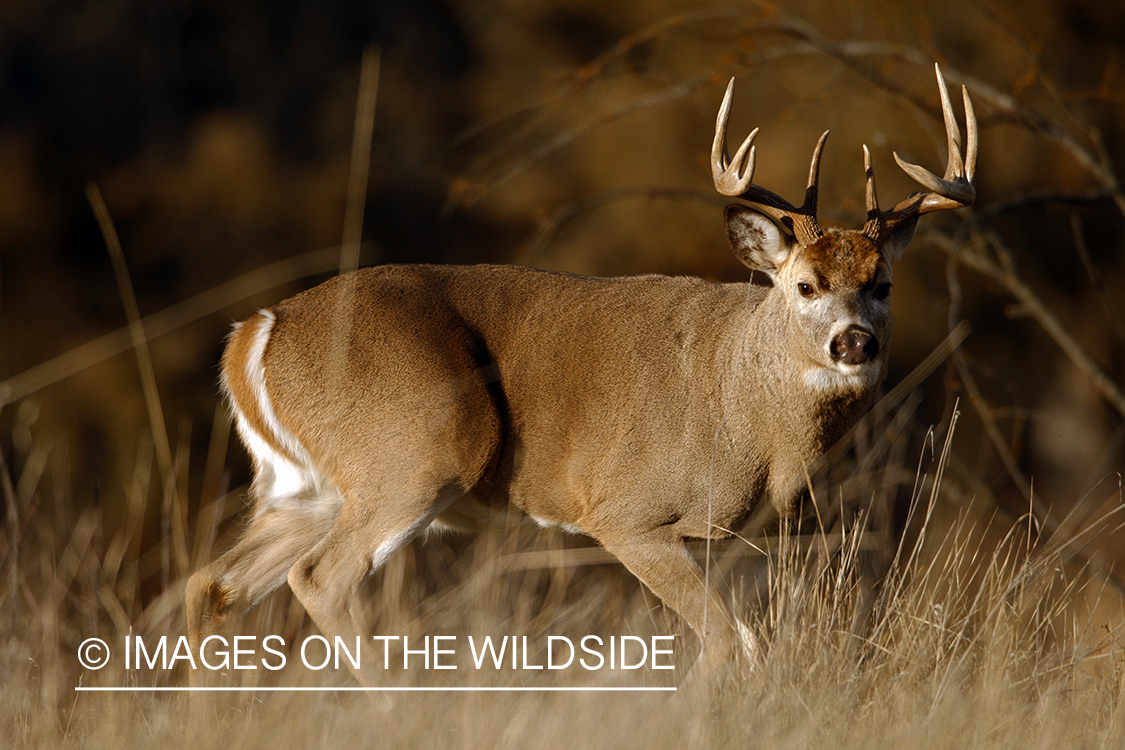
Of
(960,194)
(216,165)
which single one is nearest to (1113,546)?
(960,194)

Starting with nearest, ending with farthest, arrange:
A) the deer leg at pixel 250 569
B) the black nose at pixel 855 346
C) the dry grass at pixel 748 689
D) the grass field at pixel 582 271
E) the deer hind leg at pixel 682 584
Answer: the dry grass at pixel 748 689
the grass field at pixel 582 271
the black nose at pixel 855 346
the deer hind leg at pixel 682 584
the deer leg at pixel 250 569

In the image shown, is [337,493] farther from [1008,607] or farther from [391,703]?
[1008,607]

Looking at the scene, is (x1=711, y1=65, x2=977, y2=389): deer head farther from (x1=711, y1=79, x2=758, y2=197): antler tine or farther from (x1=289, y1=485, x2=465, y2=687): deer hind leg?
(x1=289, y1=485, x2=465, y2=687): deer hind leg

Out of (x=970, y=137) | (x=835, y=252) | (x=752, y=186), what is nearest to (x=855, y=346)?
(x=835, y=252)

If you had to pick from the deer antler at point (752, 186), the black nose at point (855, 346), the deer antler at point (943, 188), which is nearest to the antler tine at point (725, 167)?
the deer antler at point (752, 186)

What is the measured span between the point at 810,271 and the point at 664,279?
0.79m

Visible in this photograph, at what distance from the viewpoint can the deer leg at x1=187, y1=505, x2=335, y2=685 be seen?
4.85 metres

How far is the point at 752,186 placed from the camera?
4.63 meters

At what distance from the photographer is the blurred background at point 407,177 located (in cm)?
1138

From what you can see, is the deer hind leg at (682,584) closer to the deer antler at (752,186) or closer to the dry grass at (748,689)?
the dry grass at (748,689)

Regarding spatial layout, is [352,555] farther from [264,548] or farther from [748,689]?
[748,689]

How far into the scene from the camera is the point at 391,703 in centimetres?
401

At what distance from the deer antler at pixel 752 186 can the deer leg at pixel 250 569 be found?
1990mm

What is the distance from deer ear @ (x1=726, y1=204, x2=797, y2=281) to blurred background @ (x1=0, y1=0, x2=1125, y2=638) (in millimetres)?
5648
